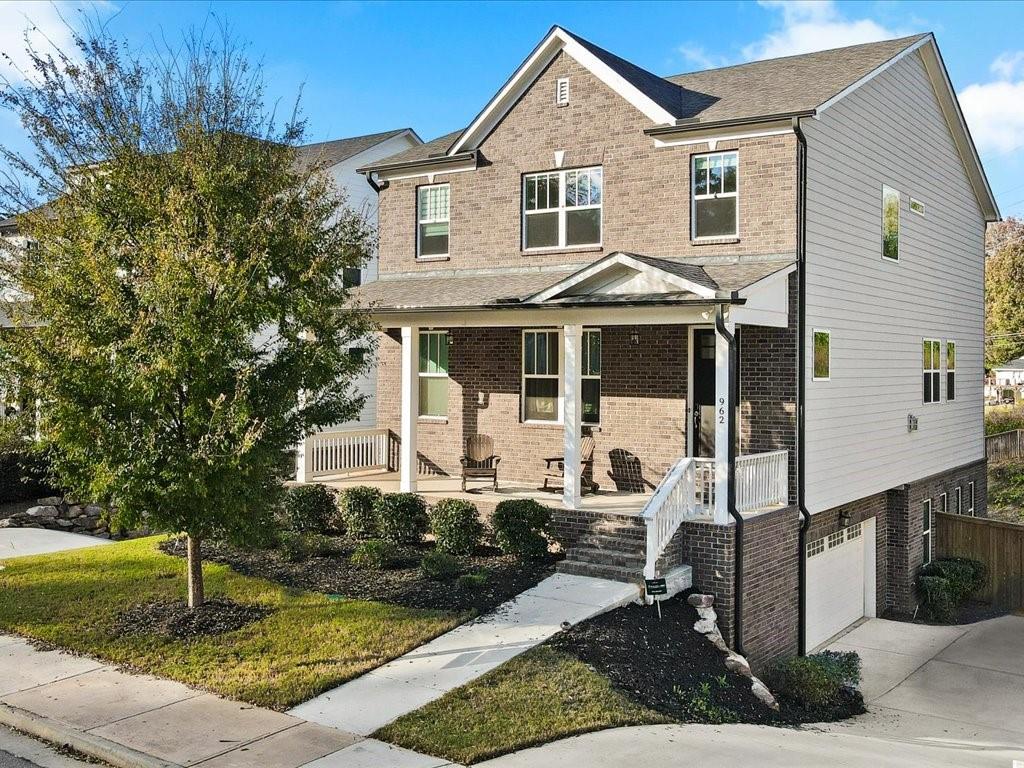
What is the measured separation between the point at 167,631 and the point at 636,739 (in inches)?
224

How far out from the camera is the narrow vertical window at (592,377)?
53.0 ft

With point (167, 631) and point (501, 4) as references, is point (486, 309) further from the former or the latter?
point (501, 4)

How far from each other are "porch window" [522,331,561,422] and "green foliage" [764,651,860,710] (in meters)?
6.38

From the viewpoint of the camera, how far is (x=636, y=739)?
317 inches

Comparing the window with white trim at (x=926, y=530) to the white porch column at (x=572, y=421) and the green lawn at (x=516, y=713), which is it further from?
the green lawn at (x=516, y=713)

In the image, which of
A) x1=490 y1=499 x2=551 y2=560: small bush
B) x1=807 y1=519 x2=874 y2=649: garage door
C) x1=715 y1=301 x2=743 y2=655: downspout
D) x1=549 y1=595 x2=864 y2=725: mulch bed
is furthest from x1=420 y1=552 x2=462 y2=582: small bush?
x1=807 y1=519 x2=874 y2=649: garage door

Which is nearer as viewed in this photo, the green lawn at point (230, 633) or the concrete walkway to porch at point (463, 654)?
the concrete walkway to porch at point (463, 654)

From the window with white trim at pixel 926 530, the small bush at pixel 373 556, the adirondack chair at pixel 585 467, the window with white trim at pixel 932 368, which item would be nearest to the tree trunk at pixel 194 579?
the small bush at pixel 373 556

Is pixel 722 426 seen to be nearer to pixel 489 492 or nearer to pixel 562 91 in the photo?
pixel 489 492

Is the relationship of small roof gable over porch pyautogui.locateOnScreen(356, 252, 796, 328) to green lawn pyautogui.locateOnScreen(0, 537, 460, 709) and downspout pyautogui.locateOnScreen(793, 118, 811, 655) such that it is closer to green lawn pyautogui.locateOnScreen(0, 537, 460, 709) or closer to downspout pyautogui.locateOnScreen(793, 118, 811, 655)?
downspout pyautogui.locateOnScreen(793, 118, 811, 655)

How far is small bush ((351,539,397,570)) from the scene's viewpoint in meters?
13.1

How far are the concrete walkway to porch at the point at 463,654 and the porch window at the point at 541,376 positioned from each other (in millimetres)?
4628

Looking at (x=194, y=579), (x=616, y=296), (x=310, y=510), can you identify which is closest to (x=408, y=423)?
(x=310, y=510)

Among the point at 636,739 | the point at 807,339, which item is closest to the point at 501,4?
the point at 807,339
